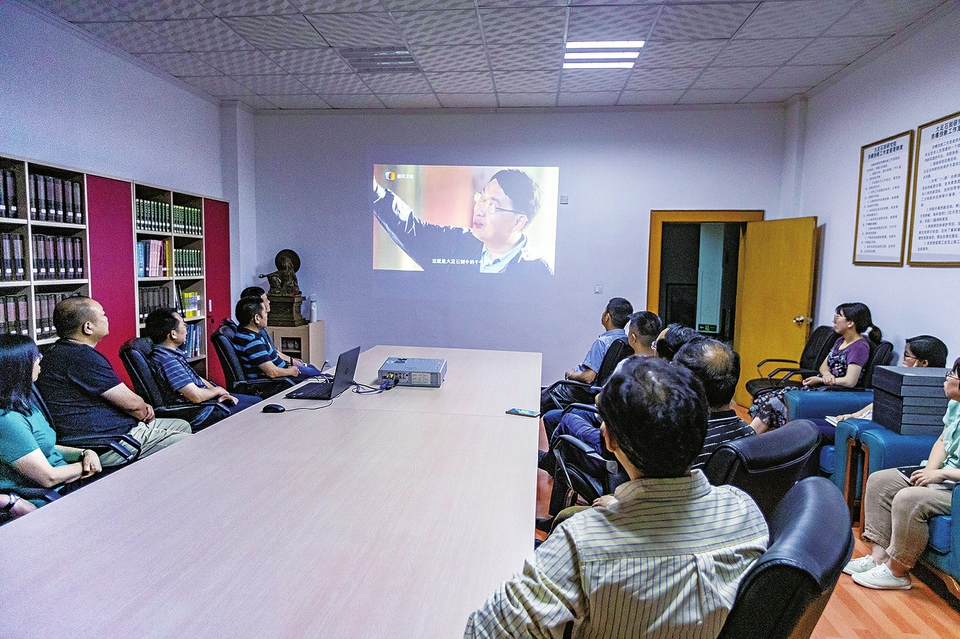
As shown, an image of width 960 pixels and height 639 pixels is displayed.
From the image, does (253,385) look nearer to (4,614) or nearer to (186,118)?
(4,614)

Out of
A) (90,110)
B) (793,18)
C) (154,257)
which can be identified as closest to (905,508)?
(793,18)

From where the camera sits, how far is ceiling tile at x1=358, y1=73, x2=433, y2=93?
4.61m

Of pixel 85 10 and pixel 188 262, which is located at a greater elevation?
pixel 85 10

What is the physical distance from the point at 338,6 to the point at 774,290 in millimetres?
4231

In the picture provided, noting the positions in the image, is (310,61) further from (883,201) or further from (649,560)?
(649,560)

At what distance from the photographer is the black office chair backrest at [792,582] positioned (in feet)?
2.69

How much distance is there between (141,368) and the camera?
111 inches

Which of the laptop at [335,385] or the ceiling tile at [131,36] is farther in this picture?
the ceiling tile at [131,36]

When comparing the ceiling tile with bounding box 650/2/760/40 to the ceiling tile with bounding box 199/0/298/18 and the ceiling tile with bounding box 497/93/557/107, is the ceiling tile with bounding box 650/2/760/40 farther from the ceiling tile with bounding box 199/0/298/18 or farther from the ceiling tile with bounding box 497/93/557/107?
the ceiling tile with bounding box 199/0/298/18

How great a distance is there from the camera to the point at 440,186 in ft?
18.7

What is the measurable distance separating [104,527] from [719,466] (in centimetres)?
155

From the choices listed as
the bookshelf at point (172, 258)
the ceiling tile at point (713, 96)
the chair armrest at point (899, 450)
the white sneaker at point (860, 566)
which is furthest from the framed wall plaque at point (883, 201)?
the bookshelf at point (172, 258)

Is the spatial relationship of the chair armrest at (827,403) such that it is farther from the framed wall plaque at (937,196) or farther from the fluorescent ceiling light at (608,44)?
the fluorescent ceiling light at (608,44)

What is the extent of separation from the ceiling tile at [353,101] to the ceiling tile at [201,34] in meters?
1.31
